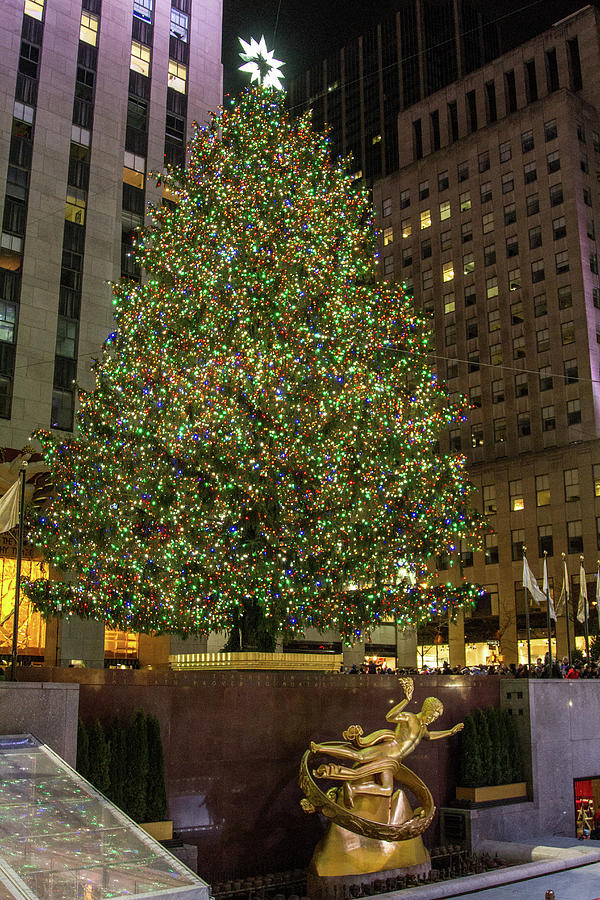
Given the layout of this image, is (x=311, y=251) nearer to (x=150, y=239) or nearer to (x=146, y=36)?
(x=150, y=239)

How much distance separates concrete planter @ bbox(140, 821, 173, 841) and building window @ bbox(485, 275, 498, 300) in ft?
235

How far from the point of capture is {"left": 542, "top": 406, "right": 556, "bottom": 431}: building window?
73250mm

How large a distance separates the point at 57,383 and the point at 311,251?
1999 cm

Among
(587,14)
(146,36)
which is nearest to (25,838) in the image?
(146,36)

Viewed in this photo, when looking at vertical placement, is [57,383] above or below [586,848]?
above

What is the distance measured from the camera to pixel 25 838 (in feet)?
23.5

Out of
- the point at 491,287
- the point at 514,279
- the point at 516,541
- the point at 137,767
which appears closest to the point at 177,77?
the point at 514,279

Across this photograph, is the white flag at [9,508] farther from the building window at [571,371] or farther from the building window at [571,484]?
the building window at [571,371]

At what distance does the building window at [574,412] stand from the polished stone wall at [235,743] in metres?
58.5

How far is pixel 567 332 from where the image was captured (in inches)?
2874

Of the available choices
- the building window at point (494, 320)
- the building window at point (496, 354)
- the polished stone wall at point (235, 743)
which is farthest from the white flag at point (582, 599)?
the building window at point (494, 320)

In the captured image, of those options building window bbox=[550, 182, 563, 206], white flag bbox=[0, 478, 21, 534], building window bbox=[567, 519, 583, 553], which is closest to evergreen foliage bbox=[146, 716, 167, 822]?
white flag bbox=[0, 478, 21, 534]

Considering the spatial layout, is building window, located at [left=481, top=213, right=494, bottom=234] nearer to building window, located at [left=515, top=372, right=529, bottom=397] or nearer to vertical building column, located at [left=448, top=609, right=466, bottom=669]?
building window, located at [left=515, top=372, right=529, bottom=397]

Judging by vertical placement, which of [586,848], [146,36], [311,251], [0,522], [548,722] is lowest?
[586,848]
